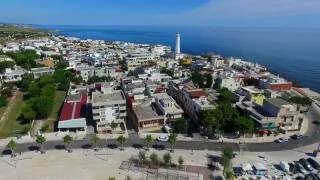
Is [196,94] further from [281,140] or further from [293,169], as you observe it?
[293,169]

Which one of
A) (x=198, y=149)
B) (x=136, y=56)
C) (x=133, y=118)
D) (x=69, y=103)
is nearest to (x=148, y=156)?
(x=198, y=149)

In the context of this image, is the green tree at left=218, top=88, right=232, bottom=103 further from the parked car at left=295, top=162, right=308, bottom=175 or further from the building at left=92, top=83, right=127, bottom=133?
the parked car at left=295, top=162, right=308, bottom=175

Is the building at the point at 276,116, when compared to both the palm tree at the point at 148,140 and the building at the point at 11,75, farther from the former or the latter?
the building at the point at 11,75

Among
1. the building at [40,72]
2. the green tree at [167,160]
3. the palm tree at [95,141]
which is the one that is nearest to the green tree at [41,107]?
the palm tree at [95,141]

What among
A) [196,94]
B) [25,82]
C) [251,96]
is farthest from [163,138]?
[25,82]

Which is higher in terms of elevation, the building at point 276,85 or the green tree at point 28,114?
the building at point 276,85

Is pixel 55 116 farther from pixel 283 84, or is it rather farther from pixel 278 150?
pixel 283 84
